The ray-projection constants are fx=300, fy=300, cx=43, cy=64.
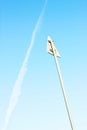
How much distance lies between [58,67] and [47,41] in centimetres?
96

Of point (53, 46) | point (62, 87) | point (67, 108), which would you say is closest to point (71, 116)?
point (67, 108)

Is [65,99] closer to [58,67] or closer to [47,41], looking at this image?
[58,67]

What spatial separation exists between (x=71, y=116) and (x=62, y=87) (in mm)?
999

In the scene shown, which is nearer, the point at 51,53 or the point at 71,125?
the point at 71,125

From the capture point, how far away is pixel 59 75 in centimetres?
933

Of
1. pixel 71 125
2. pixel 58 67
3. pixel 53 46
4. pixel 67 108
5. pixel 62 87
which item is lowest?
pixel 71 125

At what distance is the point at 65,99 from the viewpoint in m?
8.76

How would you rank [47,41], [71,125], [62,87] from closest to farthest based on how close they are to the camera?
[71,125], [62,87], [47,41]

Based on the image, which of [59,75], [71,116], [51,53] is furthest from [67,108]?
[51,53]

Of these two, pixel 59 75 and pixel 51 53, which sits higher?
pixel 51 53

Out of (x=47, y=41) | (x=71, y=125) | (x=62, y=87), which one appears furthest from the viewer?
(x=47, y=41)

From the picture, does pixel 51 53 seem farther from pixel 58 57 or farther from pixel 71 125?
pixel 71 125

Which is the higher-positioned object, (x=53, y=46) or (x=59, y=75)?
(x=53, y=46)


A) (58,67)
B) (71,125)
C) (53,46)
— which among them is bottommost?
(71,125)
